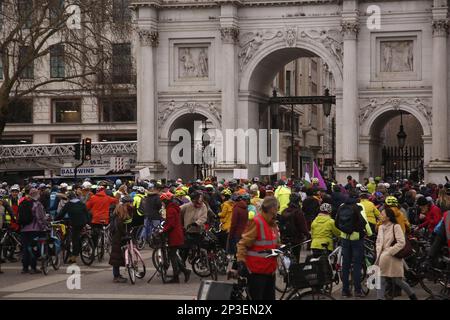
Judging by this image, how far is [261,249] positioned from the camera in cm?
1315

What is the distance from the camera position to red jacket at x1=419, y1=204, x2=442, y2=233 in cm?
1994

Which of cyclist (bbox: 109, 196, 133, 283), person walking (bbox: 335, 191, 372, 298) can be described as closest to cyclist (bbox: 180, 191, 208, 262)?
cyclist (bbox: 109, 196, 133, 283)

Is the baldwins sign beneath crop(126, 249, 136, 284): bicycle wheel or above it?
above

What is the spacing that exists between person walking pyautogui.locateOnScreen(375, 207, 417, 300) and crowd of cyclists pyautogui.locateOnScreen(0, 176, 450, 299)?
0.7 inches

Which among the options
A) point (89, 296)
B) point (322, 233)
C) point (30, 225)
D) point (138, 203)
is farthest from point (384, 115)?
point (89, 296)

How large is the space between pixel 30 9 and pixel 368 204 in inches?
852

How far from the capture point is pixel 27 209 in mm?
22328

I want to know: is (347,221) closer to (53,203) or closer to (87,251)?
(87,251)

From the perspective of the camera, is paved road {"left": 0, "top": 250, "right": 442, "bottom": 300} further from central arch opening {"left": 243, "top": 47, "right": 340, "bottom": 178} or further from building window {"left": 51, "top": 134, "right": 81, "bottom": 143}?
building window {"left": 51, "top": 134, "right": 81, "bottom": 143}

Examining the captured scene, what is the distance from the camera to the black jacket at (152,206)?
2631cm

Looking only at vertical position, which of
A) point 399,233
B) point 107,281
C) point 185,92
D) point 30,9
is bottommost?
point 107,281

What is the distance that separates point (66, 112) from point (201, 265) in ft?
168
